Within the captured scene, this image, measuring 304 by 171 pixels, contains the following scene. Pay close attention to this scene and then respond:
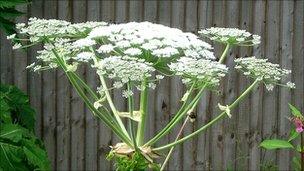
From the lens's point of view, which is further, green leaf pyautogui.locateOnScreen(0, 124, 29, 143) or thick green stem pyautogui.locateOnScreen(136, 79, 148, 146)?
green leaf pyautogui.locateOnScreen(0, 124, 29, 143)

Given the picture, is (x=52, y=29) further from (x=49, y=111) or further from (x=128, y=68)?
(x=49, y=111)

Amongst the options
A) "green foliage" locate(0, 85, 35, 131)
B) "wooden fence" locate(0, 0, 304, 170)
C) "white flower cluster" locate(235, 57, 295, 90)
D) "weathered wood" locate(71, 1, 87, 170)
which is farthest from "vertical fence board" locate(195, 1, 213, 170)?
"white flower cluster" locate(235, 57, 295, 90)

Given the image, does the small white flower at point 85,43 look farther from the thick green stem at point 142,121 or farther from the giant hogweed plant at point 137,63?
the thick green stem at point 142,121

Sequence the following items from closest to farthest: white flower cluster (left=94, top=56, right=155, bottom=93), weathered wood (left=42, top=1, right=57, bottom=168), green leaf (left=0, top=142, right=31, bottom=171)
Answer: white flower cluster (left=94, top=56, right=155, bottom=93) → green leaf (left=0, top=142, right=31, bottom=171) → weathered wood (left=42, top=1, right=57, bottom=168)

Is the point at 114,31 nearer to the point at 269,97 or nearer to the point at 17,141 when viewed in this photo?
the point at 17,141

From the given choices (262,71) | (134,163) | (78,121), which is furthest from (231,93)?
(134,163)

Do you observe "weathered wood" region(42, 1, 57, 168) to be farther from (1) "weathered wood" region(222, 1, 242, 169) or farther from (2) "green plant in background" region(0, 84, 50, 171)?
(2) "green plant in background" region(0, 84, 50, 171)

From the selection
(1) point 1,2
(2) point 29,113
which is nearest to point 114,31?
(1) point 1,2
